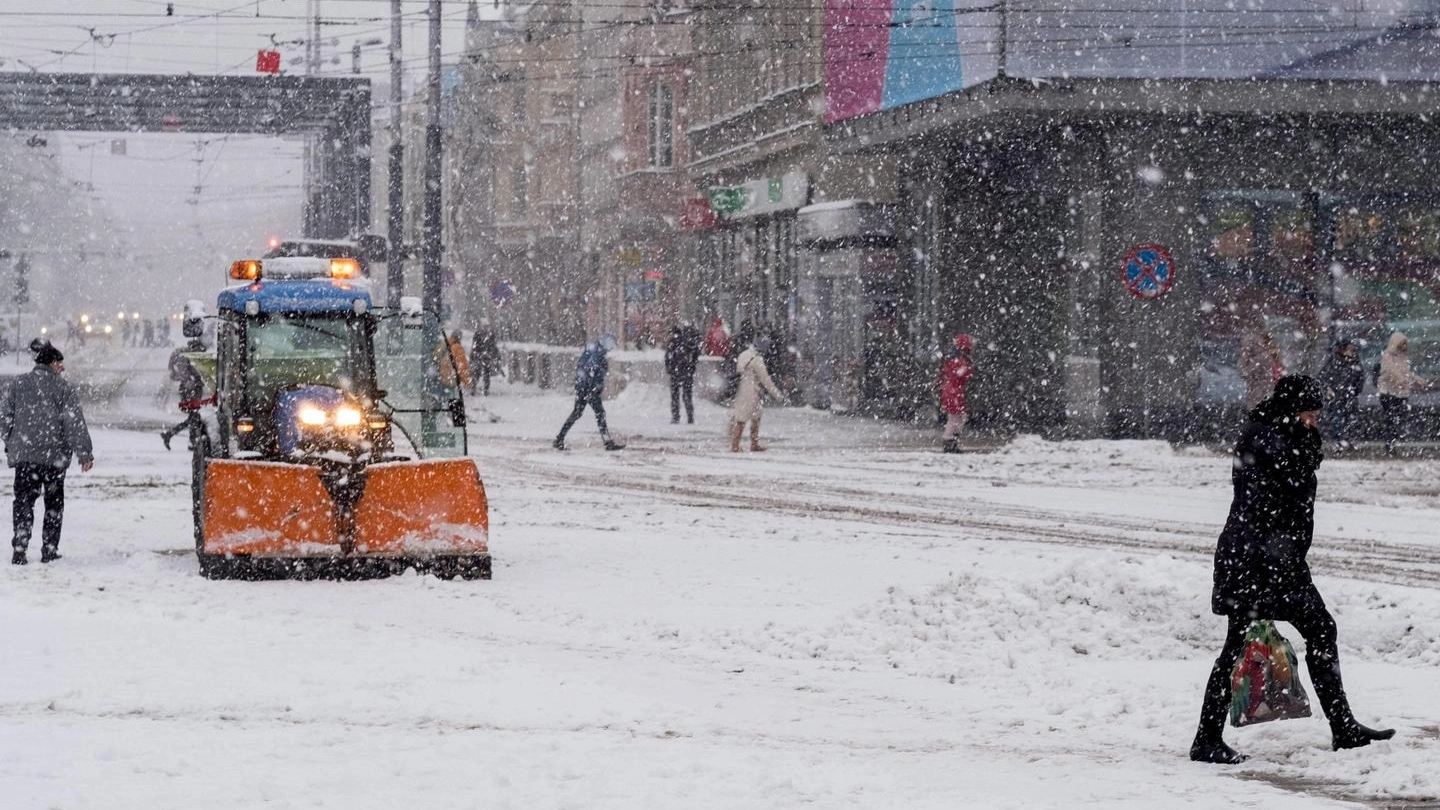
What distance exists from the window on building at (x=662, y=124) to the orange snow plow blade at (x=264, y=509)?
34577 mm

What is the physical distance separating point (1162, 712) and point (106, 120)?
46.8 metres

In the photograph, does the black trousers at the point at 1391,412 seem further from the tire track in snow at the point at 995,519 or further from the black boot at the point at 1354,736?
the black boot at the point at 1354,736

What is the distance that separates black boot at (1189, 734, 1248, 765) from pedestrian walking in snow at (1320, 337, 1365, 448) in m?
19.9

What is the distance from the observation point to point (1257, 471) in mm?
7699

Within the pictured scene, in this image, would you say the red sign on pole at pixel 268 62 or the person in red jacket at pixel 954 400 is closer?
the person in red jacket at pixel 954 400

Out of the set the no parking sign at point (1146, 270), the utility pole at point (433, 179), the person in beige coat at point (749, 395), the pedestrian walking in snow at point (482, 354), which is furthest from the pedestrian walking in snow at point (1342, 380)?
the pedestrian walking in snow at point (482, 354)

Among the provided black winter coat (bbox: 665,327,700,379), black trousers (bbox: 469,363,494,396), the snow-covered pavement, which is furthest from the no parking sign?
black trousers (bbox: 469,363,494,396)

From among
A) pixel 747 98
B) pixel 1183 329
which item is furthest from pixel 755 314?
pixel 1183 329

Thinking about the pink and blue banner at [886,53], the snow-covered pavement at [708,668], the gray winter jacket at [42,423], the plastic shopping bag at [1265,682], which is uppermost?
the pink and blue banner at [886,53]

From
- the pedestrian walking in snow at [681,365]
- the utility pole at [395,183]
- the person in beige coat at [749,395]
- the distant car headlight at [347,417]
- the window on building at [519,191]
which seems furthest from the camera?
the window on building at [519,191]

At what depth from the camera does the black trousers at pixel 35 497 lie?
46.2ft

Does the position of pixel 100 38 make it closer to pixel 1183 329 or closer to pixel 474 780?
pixel 1183 329

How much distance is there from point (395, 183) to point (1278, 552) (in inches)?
1114

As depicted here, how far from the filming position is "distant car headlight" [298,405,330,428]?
13914 millimetres
